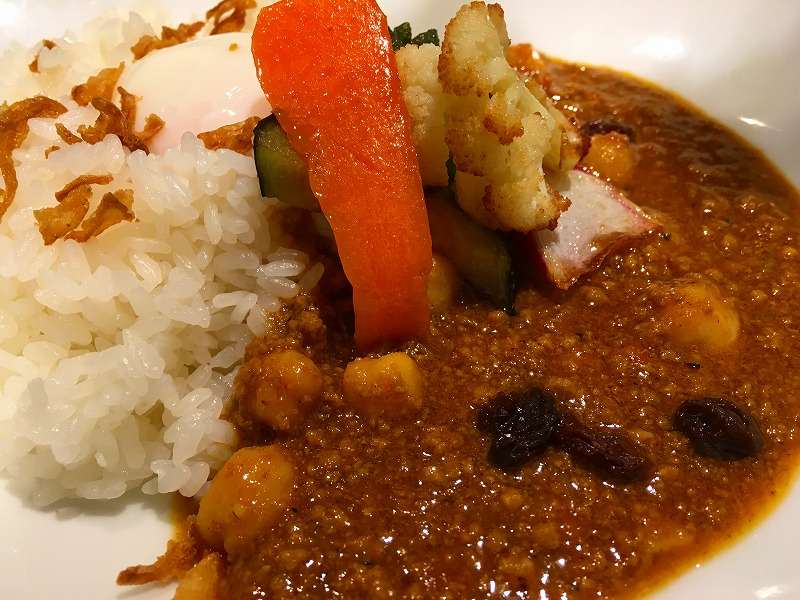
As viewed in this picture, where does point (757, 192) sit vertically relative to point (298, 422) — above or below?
above

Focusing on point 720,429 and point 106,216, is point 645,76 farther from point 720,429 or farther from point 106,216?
point 106,216

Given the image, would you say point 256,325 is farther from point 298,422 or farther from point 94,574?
point 94,574

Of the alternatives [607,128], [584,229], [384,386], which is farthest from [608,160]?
[384,386]

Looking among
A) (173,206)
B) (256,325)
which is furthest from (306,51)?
(256,325)

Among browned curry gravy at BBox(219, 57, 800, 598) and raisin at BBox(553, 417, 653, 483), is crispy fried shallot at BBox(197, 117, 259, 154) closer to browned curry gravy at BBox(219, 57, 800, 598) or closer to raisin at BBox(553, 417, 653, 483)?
browned curry gravy at BBox(219, 57, 800, 598)

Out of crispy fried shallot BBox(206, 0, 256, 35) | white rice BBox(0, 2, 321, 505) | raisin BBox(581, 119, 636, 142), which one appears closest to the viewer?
white rice BBox(0, 2, 321, 505)

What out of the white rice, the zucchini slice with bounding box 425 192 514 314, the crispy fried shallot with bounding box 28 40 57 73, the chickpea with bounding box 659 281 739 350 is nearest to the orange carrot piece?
the zucchini slice with bounding box 425 192 514 314

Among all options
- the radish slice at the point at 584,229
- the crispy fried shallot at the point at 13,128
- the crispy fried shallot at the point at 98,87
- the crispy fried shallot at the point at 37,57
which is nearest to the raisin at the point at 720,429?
the radish slice at the point at 584,229
